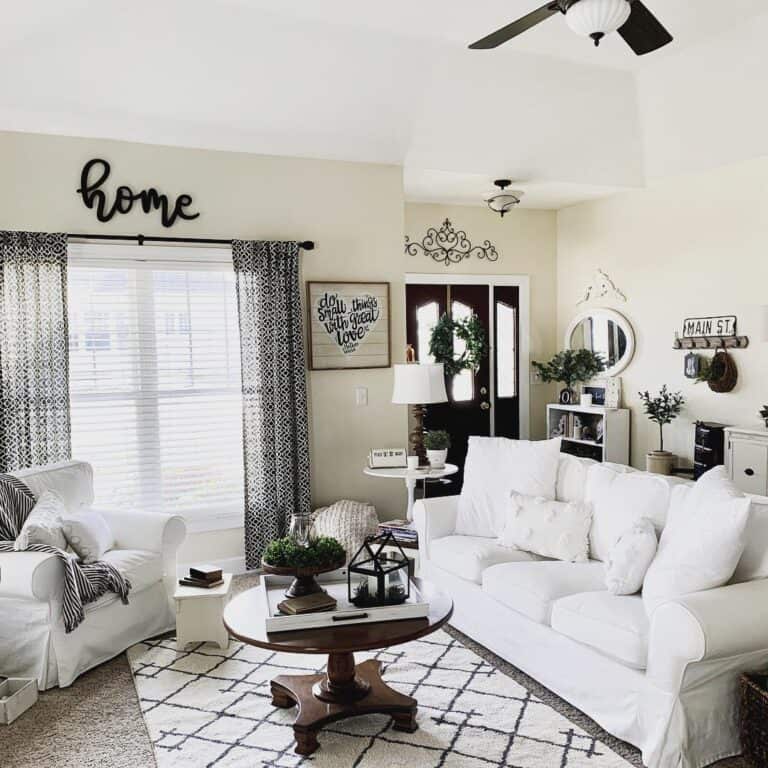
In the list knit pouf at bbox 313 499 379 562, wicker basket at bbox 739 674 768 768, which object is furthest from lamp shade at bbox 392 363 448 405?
wicker basket at bbox 739 674 768 768

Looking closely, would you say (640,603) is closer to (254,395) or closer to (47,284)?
(254,395)

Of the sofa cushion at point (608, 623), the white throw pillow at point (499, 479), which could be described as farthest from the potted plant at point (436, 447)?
the sofa cushion at point (608, 623)

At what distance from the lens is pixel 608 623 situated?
2.79 metres

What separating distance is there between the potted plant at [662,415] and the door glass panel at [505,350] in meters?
1.49

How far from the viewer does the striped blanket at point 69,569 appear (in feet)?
10.8

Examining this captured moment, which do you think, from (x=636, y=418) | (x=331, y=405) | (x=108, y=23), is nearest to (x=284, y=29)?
(x=108, y=23)

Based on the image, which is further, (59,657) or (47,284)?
(47,284)

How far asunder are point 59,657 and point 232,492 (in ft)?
5.81

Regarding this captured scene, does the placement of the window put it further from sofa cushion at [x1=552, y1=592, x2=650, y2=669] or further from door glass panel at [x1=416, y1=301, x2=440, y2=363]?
sofa cushion at [x1=552, y1=592, x2=650, y2=669]

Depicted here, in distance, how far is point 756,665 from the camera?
261 cm

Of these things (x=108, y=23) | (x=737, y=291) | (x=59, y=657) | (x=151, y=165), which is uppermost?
(x=108, y=23)

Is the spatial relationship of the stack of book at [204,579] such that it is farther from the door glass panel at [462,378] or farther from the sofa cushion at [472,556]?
the door glass panel at [462,378]

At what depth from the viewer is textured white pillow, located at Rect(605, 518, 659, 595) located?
9.79ft

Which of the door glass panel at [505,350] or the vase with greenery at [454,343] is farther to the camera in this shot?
the door glass panel at [505,350]
